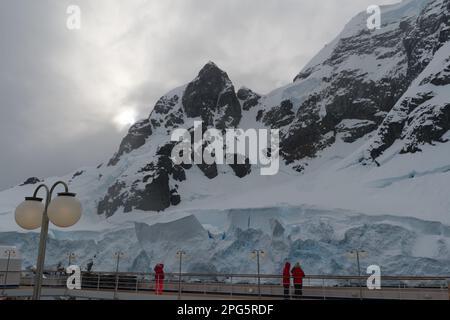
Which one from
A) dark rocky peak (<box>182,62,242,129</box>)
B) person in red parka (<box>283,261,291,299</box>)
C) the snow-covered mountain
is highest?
dark rocky peak (<box>182,62,242,129</box>)

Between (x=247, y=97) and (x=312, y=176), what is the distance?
56.4m

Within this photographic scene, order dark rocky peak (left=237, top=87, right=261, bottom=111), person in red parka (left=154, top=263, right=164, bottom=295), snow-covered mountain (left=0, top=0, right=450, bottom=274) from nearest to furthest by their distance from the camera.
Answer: person in red parka (left=154, top=263, right=164, bottom=295), snow-covered mountain (left=0, top=0, right=450, bottom=274), dark rocky peak (left=237, top=87, right=261, bottom=111)

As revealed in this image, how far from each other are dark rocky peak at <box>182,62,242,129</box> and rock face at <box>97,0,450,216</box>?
313 mm

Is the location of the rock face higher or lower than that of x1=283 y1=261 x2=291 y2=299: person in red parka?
higher

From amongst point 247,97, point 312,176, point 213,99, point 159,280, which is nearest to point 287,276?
point 159,280

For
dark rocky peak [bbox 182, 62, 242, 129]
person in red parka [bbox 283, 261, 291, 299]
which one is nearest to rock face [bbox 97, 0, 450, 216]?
dark rocky peak [bbox 182, 62, 242, 129]

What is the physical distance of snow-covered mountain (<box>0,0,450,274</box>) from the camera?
2093 inches

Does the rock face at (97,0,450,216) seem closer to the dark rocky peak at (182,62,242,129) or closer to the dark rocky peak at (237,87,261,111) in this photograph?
the dark rocky peak at (182,62,242,129)

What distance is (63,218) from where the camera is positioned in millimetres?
5605

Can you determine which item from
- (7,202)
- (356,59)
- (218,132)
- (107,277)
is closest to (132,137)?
(218,132)

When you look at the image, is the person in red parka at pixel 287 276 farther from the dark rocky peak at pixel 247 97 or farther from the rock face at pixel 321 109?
the dark rocky peak at pixel 247 97

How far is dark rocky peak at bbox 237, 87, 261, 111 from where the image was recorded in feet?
454

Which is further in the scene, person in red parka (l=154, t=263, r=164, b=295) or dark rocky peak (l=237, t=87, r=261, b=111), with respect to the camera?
dark rocky peak (l=237, t=87, r=261, b=111)


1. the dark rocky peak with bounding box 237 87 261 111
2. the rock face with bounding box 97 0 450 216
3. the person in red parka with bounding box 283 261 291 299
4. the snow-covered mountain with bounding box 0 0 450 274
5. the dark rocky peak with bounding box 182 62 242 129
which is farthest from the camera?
the dark rocky peak with bounding box 237 87 261 111
